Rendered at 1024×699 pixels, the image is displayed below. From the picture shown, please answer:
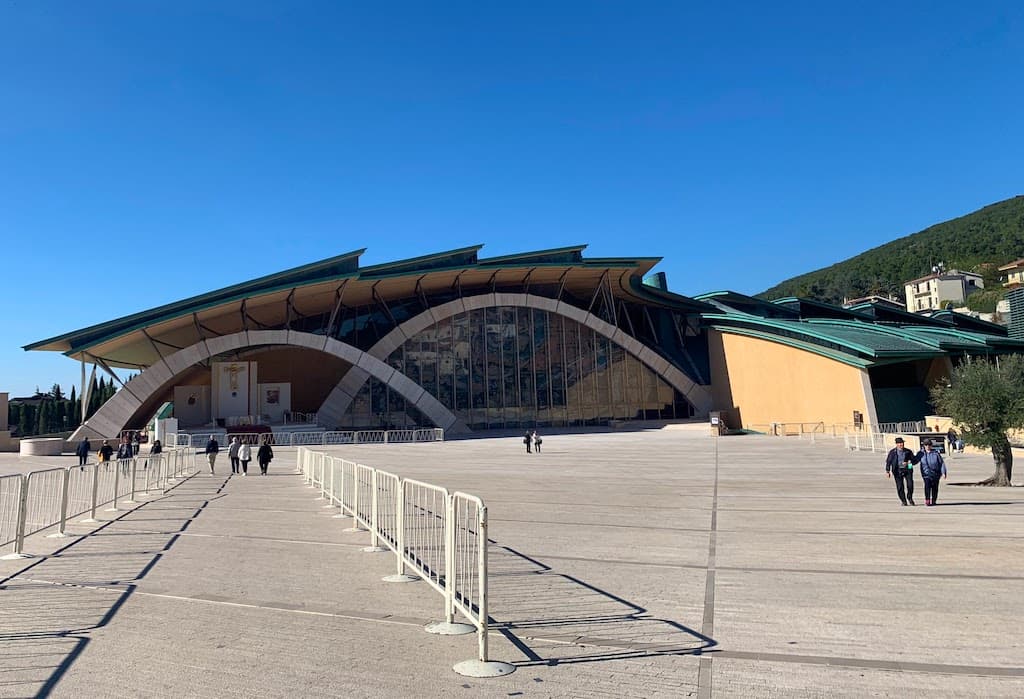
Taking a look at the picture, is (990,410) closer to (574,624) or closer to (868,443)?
(868,443)

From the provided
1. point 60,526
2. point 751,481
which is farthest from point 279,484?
point 751,481

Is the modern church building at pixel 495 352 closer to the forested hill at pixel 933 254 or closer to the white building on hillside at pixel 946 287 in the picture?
the white building on hillside at pixel 946 287

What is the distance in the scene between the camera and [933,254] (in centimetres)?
13675

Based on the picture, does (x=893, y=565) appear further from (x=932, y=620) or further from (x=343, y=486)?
(x=343, y=486)

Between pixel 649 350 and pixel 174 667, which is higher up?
pixel 649 350

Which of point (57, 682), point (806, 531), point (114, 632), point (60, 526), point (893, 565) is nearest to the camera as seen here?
point (57, 682)

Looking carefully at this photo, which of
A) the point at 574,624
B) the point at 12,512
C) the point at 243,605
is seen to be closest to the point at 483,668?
the point at 574,624

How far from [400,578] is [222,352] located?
39309mm

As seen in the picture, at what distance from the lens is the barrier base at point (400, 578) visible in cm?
794

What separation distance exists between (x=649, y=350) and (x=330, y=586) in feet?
165

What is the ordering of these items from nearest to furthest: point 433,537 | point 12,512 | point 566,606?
1. point 566,606
2. point 433,537
3. point 12,512

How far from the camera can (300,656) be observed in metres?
5.27

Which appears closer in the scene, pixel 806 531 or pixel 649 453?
pixel 806 531

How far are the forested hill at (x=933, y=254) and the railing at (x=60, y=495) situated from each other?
126 m
